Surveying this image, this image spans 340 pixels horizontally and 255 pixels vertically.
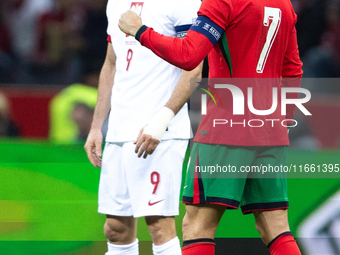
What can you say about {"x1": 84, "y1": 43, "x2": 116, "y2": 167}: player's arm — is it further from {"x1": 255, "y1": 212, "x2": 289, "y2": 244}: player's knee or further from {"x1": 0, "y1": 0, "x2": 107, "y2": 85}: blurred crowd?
{"x1": 0, "y1": 0, "x2": 107, "y2": 85}: blurred crowd

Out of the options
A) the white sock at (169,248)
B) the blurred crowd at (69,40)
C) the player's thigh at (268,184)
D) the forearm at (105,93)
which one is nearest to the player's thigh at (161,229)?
the white sock at (169,248)

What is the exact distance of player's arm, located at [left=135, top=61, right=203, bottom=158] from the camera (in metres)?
2.63

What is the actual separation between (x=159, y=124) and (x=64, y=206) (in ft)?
4.65

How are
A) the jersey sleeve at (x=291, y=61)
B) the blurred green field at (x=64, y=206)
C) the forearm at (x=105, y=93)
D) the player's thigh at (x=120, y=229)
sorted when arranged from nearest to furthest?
the jersey sleeve at (x=291, y=61) < the player's thigh at (x=120, y=229) < the forearm at (x=105, y=93) < the blurred green field at (x=64, y=206)

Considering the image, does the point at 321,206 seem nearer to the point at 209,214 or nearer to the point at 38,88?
the point at 209,214

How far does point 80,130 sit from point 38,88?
1.32m

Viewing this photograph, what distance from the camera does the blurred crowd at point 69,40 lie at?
23.2ft

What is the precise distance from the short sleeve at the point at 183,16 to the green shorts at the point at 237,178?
699 mm

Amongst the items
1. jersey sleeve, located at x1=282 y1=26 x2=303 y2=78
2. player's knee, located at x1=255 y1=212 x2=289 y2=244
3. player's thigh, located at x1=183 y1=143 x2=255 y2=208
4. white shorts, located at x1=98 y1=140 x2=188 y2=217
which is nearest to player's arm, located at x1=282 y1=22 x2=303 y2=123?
jersey sleeve, located at x1=282 y1=26 x2=303 y2=78

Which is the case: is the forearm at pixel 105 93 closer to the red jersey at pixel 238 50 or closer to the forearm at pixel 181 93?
the forearm at pixel 181 93

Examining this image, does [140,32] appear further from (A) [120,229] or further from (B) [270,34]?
(A) [120,229]

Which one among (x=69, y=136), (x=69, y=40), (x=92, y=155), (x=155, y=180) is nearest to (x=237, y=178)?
(x=155, y=180)

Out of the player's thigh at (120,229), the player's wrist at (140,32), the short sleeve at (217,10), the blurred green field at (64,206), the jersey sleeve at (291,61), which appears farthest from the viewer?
the blurred green field at (64,206)

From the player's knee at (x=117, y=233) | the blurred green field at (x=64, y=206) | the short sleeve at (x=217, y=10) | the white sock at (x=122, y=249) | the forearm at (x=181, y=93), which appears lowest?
the blurred green field at (x=64, y=206)
